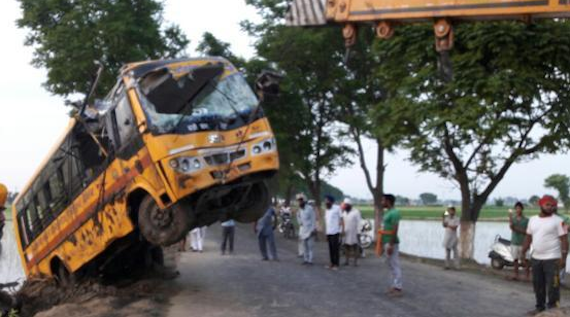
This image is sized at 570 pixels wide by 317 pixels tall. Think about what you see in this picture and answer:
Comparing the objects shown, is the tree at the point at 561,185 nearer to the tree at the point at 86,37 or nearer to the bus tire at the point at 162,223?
the tree at the point at 86,37

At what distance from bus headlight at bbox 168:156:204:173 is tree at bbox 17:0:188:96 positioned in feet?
62.5

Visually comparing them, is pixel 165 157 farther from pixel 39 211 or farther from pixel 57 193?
pixel 39 211

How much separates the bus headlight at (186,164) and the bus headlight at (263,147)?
971 millimetres

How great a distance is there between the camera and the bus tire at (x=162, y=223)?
12875mm

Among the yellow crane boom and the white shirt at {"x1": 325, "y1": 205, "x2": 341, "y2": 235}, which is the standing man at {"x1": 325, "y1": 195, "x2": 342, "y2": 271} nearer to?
the white shirt at {"x1": 325, "y1": 205, "x2": 341, "y2": 235}

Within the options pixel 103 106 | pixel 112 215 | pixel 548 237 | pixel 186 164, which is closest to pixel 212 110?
pixel 186 164

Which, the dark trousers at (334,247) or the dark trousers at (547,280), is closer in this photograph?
the dark trousers at (547,280)

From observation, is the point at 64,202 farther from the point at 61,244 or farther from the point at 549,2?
the point at 549,2

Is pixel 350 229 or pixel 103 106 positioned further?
pixel 350 229

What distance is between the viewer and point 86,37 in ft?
103

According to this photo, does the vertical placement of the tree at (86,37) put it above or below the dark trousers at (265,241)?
Result: above

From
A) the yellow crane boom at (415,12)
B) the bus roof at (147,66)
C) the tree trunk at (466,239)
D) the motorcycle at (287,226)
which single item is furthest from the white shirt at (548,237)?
the motorcycle at (287,226)

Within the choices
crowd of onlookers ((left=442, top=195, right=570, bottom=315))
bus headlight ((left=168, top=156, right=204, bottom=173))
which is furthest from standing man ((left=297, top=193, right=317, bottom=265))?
crowd of onlookers ((left=442, top=195, right=570, bottom=315))

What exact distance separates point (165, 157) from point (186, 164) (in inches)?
13.3
